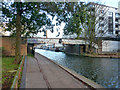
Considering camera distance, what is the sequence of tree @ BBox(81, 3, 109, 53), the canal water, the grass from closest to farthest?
1. the grass
2. the canal water
3. tree @ BBox(81, 3, 109, 53)

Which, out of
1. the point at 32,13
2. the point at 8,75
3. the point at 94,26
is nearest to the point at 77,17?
the point at 32,13

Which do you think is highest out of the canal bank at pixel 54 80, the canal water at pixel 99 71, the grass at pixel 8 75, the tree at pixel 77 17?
the tree at pixel 77 17

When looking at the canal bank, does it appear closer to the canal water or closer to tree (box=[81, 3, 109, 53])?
the canal water

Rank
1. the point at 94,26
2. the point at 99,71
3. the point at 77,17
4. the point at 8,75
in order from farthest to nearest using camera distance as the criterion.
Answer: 1. the point at 94,26
2. the point at 99,71
3. the point at 77,17
4. the point at 8,75

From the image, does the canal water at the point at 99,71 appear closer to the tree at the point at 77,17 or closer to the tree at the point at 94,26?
the tree at the point at 77,17

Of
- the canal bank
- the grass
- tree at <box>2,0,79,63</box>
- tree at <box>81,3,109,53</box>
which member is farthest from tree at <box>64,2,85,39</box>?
tree at <box>81,3,109,53</box>

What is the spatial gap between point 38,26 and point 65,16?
3.90m

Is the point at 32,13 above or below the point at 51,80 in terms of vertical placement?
above

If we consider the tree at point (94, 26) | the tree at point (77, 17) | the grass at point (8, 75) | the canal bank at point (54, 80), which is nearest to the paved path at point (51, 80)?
the canal bank at point (54, 80)

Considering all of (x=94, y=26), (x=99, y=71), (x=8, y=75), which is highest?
(x=94, y=26)

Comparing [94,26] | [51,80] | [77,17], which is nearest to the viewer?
[51,80]

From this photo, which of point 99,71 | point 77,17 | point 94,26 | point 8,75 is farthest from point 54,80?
point 94,26

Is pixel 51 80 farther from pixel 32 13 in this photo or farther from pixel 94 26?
pixel 94 26

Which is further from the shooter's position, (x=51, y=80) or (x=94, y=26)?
(x=94, y=26)
